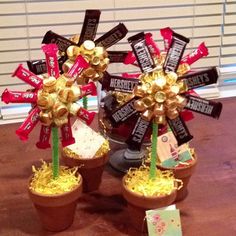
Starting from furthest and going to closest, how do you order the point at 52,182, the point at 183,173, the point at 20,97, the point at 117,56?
the point at 117,56 → the point at 183,173 → the point at 52,182 → the point at 20,97

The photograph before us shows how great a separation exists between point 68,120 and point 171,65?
0.25 metres

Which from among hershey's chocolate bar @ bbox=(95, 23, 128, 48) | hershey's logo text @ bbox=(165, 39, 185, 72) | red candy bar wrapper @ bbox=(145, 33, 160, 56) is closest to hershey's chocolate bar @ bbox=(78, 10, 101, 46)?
hershey's chocolate bar @ bbox=(95, 23, 128, 48)

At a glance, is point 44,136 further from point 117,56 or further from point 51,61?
point 117,56

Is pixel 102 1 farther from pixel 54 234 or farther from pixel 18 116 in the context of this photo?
pixel 54 234

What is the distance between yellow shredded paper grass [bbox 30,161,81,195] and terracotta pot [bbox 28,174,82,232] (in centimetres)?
1

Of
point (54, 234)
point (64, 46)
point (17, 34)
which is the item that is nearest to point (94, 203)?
point (54, 234)

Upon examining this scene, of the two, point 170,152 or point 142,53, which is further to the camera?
point 170,152

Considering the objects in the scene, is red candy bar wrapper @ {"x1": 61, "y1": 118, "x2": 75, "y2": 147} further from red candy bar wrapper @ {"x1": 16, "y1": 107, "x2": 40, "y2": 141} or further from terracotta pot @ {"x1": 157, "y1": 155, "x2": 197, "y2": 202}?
terracotta pot @ {"x1": 157, "y1": 155, "x2": 197, "y2": 202}

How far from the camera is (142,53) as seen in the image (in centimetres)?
95

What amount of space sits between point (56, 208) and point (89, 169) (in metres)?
0.19

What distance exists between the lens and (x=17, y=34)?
5.41 feet

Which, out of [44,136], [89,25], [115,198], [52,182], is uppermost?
[89,25]

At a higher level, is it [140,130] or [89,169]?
[140,130]

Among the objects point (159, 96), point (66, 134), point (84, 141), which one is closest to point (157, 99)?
point (159, 96)
